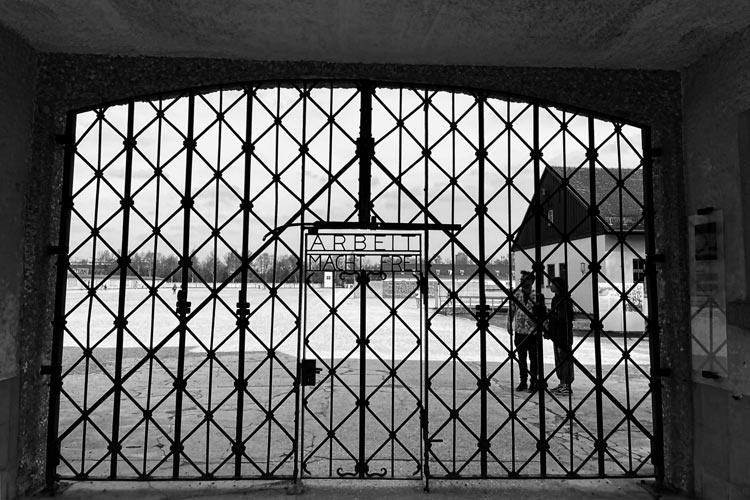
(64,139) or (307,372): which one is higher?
(64,139)

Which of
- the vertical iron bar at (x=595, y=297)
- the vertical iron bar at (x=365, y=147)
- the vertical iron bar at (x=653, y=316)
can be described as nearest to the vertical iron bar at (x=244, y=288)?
the vertical iron bar at (x=365, y=147)

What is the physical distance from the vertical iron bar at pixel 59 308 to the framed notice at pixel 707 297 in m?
4.51

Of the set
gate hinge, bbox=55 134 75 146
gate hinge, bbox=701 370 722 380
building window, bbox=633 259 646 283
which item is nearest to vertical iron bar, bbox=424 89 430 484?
building window, bbox=633 259 646 283

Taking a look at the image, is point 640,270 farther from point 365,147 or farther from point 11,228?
point 11,228

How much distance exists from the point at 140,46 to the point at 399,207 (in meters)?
2.17

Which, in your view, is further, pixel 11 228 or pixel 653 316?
pixel 653 316

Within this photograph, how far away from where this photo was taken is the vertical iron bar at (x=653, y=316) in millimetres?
3689

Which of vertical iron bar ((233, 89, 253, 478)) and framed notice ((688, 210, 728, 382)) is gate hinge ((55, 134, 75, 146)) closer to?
vertical iron bar ((233, 89, 253, 478))

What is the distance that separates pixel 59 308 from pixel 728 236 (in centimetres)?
464

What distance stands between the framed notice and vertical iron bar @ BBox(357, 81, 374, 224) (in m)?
2.36

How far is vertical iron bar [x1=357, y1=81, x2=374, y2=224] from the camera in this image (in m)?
3.73

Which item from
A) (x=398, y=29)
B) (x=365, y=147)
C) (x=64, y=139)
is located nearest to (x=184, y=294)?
(x=64, y=139)

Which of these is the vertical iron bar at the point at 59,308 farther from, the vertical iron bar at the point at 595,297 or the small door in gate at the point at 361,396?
the vertical iron bar at the point at 595,297

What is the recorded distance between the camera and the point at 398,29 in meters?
3.21
